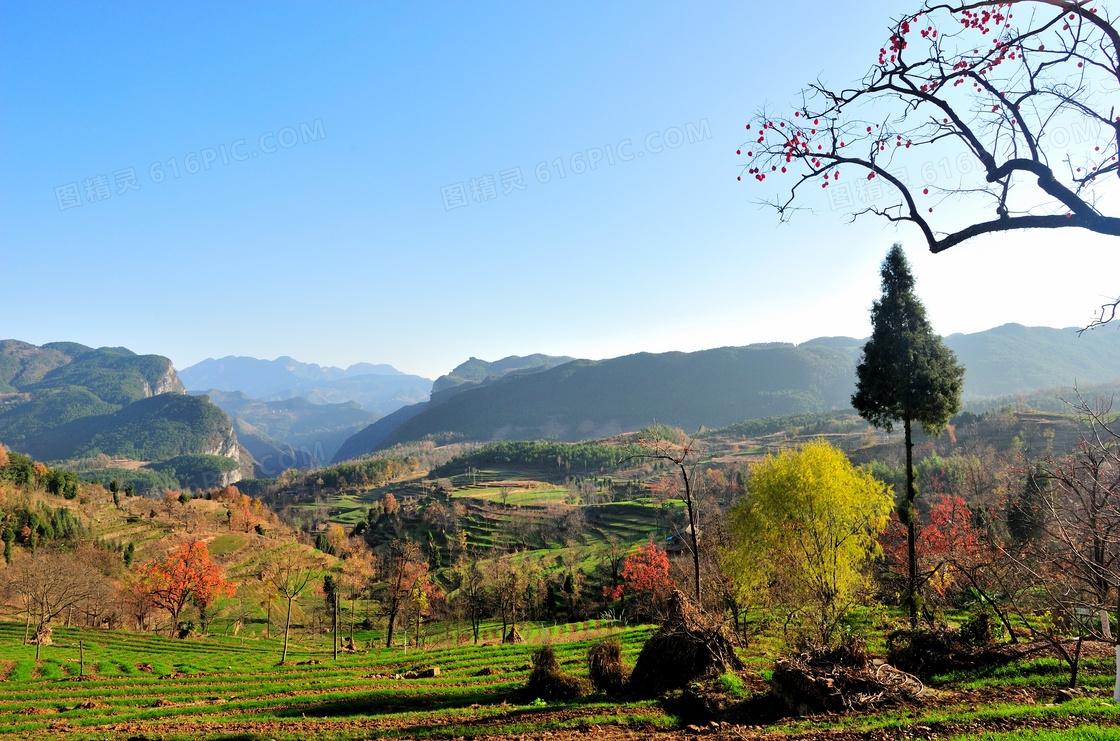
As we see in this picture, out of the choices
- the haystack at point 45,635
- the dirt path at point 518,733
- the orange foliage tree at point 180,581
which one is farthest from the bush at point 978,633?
the orange foliage tree at point 180,581

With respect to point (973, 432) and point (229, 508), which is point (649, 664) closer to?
point (973, 432)

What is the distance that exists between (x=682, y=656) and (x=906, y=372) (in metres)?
16.1

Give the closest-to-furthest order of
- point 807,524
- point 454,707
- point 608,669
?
point 608,669, point 454,707, point 807,524

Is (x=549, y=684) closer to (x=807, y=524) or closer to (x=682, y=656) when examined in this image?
(x=682, y=656)

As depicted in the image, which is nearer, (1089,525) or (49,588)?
(1089,525)

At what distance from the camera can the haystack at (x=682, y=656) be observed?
47.2ft

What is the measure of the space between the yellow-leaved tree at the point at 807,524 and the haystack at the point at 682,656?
5854mm

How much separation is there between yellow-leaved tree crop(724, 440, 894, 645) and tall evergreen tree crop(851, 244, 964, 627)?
85.0 inches

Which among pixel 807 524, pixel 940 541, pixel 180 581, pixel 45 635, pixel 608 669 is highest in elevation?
pixel 807 524

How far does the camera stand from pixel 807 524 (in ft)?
68.9

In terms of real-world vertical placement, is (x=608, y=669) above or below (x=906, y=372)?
below

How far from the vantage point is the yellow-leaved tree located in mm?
20188

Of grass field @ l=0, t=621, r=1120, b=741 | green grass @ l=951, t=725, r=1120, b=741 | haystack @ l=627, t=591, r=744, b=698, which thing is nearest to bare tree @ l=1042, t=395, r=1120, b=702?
green grass @ l=951, t=725, r=1120, b=741

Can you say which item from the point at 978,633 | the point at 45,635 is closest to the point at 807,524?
the point at 978,633
